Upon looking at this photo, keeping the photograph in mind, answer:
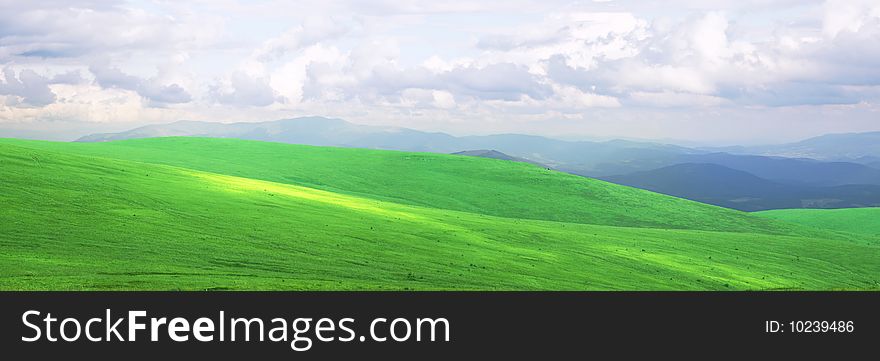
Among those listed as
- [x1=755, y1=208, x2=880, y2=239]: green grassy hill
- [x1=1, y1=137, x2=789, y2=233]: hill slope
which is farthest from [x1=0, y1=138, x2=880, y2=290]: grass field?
[x1=755, y1=208, x2=880, y2=239]: green grassy hill

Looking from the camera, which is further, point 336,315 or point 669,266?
point 669,266

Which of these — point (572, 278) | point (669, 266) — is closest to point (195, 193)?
point (572, 278)

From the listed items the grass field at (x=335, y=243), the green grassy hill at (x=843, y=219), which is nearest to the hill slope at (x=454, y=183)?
the grass field at (x=335, y=243)

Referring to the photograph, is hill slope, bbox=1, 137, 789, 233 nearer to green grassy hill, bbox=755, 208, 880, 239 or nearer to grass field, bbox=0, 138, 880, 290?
grass field, bbox=0, 138, 880, 290

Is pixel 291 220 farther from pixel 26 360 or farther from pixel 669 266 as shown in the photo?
pixel 26 360

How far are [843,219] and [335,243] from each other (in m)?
101

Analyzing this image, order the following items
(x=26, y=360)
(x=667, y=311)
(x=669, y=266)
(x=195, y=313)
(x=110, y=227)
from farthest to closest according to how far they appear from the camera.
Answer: (x=669, y=266) → (x=110, y=227) → (x=667, y=311) → (x=195, y=313) → (x=26, y=360)

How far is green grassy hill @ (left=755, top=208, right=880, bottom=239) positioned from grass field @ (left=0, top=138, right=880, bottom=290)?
637 inches

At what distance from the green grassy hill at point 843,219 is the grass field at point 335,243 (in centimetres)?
1617

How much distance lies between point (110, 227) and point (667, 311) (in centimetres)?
3384

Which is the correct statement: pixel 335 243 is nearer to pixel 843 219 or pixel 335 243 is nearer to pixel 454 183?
pixel 454 183

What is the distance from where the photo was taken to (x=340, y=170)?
114m

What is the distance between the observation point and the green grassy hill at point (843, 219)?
109812mm

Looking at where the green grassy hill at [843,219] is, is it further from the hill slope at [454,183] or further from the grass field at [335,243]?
the hill slope at [454,183]
